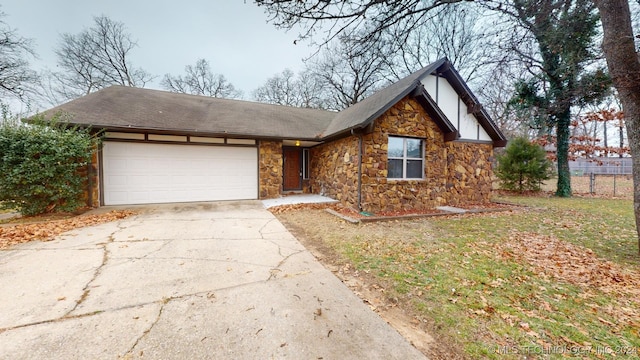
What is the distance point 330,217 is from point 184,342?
5164 mm

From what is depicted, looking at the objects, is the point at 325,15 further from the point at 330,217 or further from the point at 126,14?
the point at 126,14

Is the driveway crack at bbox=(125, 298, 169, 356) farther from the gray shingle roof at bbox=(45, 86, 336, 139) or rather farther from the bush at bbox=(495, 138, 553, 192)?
the bush at bbox=(495, 138, 553, 192)

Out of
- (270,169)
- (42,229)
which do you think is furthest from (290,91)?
(42,229)

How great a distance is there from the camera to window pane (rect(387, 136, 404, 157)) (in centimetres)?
773

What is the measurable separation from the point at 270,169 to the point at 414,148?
19.4 ft

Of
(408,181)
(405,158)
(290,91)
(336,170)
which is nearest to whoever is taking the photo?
(408,181)

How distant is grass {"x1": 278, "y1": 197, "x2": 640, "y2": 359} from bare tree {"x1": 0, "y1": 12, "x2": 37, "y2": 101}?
20.1m

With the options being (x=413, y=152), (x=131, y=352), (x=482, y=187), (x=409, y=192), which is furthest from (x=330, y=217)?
(x=482, y=187)

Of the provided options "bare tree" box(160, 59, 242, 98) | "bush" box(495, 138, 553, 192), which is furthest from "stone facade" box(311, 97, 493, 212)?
"bare tree" box(160, 59, 242, 98)

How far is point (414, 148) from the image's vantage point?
26.7 ft

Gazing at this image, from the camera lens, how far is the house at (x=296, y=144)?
750 cm

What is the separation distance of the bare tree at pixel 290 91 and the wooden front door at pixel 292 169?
12593mm

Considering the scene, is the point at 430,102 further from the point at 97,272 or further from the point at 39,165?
the point at 39,165

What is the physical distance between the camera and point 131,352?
1.80 meters
